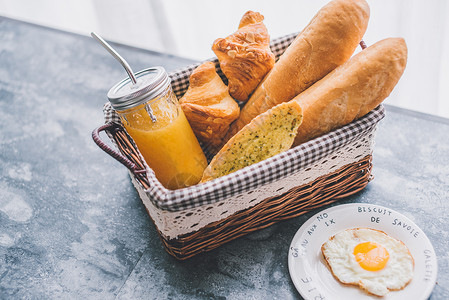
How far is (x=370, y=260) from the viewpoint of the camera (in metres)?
0.76

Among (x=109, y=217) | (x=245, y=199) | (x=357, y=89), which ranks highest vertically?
(x=357, y=89)

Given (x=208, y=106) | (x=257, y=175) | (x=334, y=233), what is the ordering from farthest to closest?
(x=208, y=106) < (x=334, y=233) < (x=257, y=175)

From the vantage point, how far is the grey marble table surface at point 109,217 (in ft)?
2.77

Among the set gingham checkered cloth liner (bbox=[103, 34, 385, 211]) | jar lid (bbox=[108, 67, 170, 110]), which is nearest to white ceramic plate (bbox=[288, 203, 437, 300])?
gingham checkered cloth liner (bbox=[103, 34, 385, 211])

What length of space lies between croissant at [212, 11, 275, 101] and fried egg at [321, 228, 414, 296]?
45 cm

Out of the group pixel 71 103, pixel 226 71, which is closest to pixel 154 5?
pixel 71 103

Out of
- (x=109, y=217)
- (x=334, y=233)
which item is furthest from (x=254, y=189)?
(x=109, y=217)

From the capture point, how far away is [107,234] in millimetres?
980

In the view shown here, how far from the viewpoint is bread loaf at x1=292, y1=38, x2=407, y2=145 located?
0.81 meters

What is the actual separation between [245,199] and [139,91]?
12.5 inches

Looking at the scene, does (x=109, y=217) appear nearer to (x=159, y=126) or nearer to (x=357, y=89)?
(x=159, y=126)

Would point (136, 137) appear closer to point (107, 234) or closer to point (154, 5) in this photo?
point (107, 234)

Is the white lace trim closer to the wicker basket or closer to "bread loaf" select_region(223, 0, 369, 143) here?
the wicker basket

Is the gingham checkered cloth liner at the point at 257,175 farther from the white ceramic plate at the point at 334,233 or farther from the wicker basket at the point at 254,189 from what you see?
the white ceramic plate at the point at 334,233
